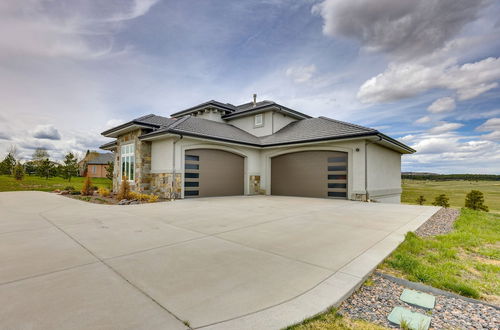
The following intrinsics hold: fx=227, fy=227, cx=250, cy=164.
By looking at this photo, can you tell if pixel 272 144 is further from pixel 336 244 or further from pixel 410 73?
pixel 336 244

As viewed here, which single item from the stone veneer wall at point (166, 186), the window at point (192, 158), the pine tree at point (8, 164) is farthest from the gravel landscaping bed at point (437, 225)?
the pine tree at point (8, 164)

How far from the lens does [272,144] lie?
45.8 feet

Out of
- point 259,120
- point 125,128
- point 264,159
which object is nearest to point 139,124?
point 125,128

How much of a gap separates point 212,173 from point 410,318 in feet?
37.3

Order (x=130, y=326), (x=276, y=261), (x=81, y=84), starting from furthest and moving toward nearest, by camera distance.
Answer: (x=81, y=84)
(x=276, y=261)
(x=130, y=326)

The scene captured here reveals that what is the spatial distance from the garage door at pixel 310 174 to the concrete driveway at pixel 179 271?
20.8ft

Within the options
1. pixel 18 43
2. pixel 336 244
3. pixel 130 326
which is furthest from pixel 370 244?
pixel 18 43

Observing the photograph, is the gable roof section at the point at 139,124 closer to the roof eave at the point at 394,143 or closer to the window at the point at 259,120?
the window at the point at 259,120

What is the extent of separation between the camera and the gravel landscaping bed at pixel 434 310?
206cm

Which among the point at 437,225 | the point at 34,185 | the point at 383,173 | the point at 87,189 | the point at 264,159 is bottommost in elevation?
the point at 437,225

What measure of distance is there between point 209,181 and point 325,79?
9.62 meters

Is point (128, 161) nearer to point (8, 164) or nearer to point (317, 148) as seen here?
point (317, 148)

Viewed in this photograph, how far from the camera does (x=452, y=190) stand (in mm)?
55375

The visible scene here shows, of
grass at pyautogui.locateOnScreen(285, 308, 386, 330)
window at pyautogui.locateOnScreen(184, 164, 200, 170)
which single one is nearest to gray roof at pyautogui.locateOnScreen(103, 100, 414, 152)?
window at pyautogui.locateOnScreen(184, 164, 200, 170)
